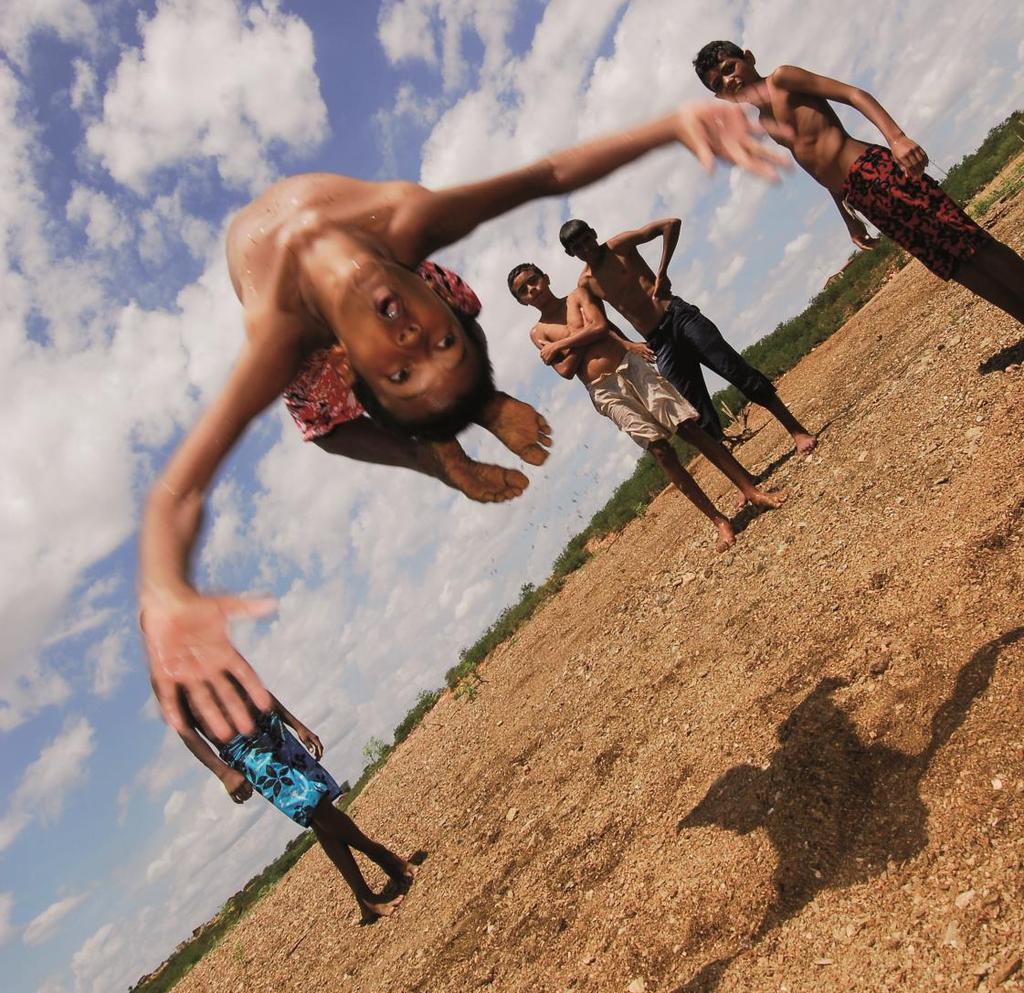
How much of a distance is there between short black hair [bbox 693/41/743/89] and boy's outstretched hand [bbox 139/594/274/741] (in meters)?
4.60

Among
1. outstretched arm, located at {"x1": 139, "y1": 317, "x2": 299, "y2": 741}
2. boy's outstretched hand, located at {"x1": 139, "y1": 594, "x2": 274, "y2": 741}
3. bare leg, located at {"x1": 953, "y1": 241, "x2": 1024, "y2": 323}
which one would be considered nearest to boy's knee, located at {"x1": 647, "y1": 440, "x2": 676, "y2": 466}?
bare leg, located at {"x1": 953, "y1": 241, "x2": 1024, "y2": 323}

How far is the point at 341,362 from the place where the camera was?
1.83 meters

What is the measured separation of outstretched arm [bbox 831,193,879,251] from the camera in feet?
16.4

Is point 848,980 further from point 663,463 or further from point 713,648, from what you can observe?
point 663,463

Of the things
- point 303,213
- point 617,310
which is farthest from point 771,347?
point 303,213

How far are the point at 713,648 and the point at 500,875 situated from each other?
1817 millimetres

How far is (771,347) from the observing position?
16844 mm

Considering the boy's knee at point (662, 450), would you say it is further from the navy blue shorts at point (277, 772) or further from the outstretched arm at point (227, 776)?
the outstretched arm at point (227, 776)

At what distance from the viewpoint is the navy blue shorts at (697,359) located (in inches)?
264

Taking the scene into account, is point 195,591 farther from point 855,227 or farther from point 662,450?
point 662,450

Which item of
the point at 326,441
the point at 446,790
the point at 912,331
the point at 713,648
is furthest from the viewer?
the point at 912,331

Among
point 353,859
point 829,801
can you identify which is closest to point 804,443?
point 829,801

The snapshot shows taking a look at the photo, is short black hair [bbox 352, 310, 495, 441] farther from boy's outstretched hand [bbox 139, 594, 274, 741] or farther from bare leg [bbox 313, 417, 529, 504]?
boy's outstretched hand [bbox 139, 594, 274, 741]

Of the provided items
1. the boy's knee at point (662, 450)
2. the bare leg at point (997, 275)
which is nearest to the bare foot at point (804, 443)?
the boy's knee at point (662, 450)
